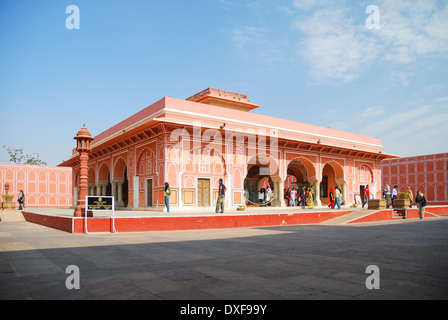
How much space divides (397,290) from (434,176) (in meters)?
38.6

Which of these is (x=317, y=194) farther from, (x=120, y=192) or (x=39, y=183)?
(x=39, y=183)

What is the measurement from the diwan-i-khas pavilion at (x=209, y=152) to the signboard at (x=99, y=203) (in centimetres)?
763

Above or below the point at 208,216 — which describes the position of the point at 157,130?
above

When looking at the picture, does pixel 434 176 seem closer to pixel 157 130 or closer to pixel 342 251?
pixel 157 130

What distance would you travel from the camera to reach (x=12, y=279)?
4.23 m

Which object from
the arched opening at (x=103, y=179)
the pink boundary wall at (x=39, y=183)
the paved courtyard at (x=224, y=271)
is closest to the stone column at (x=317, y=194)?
the arched opening at (x=103, y=179)

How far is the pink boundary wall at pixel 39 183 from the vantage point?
35.2m

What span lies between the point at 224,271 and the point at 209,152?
15.2m

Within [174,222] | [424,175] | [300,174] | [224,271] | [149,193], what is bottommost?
[174,222]

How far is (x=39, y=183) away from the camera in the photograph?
36.9 m

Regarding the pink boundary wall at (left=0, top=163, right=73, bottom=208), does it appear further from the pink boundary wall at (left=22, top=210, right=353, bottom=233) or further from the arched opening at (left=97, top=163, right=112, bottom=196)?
the pink boundary wall at (left=22, top=210, right=353, bottom=233)

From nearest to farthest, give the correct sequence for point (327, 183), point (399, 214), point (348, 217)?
1. point (348, 217)
2. point (399, 214)
3. point (327, 183)

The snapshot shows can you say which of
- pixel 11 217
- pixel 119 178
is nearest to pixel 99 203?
pixel 11 217

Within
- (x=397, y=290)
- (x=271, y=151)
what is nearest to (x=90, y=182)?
(x=271, y=151)
